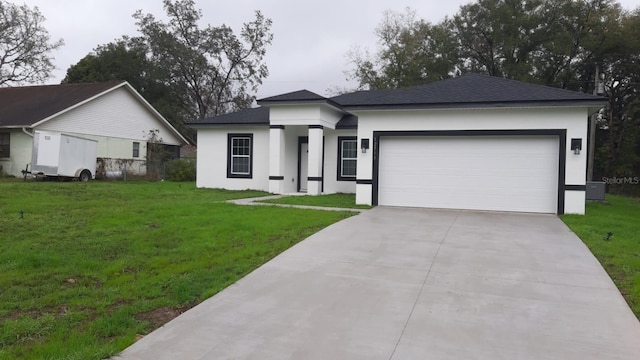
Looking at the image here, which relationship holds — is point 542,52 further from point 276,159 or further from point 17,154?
point 17,154

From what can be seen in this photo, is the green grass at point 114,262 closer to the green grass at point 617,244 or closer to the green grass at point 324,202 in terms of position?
the green grass at point 324,202

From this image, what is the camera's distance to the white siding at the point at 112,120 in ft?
78.8

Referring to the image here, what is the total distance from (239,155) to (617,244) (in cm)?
1389

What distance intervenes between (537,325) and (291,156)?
1440 cm

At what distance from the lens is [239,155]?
18.9m

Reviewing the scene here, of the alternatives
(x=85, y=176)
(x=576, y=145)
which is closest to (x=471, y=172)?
(x=576, y=145)

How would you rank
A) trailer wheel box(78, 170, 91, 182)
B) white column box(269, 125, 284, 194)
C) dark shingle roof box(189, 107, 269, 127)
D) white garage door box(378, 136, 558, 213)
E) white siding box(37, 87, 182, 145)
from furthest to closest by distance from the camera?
white siding box(37, 87, 182, 145) → trailer wheel box(78, 170, 91, 182) → dark shingle roof box(189, 107, 269, 127) → white column box(269, 125, 284, 194) → white garage door box(378, 136, 558, 213)

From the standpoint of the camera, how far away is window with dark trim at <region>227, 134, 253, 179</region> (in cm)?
1873

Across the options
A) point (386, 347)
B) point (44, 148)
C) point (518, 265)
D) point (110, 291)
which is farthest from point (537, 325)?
point (44, 148)

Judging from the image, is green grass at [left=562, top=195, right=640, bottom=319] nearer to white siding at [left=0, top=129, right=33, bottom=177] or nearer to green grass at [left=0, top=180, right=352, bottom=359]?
green grass at [left=0, top=180, right=352, bottom=359]

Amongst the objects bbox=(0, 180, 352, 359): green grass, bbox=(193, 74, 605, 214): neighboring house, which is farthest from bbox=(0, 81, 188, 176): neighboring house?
bbox=(193, 74, 605, 214): neighboring house

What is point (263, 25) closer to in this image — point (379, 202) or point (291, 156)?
point (291, 156)

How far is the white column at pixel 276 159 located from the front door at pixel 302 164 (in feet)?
5.40

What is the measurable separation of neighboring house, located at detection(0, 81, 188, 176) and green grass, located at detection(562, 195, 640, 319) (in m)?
21.4
